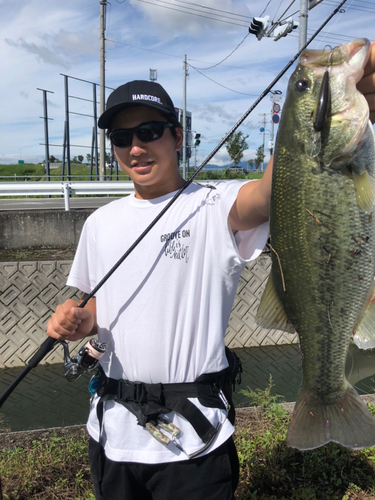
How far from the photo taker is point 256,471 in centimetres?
318

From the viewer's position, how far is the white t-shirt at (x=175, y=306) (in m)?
2.04

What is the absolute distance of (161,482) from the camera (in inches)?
78.5

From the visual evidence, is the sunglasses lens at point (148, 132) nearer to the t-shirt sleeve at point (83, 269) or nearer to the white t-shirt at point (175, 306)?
the white t-shirt at point (175, 306)

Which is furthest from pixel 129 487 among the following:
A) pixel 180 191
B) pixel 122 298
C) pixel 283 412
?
pixel 283 412

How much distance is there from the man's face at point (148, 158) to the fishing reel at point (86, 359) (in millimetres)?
862

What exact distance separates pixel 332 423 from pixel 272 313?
53 cm

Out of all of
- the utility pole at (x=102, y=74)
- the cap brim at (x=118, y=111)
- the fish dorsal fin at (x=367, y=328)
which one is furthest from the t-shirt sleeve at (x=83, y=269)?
the utility pole at (x=102, y=74)

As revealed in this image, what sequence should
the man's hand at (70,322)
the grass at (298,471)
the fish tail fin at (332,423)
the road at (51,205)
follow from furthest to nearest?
the road at (51,205), the grass at (298,471), the man's hand at (70,322), the fish tail fin at (332,423)

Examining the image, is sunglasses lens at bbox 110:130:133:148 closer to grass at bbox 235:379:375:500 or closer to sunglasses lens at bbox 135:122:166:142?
sunglasses lens at bbox 135:122:166:142

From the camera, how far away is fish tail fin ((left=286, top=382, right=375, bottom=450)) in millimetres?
1758

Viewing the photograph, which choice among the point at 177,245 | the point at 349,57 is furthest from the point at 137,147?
the point at 349,57

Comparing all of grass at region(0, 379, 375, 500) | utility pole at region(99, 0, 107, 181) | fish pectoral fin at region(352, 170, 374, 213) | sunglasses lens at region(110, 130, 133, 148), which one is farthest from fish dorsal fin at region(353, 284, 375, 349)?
utility pole at region(99, 0, 107, 181)

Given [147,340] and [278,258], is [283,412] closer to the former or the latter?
[147,340]

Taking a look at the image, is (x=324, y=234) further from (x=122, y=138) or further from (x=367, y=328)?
(x=122, y=138)
